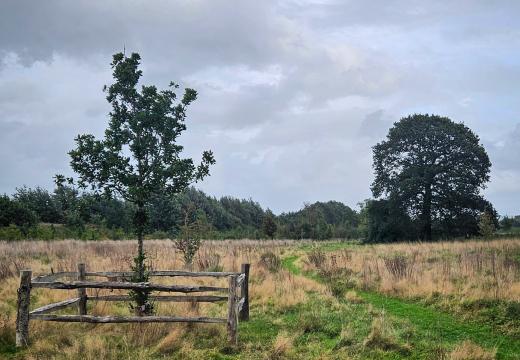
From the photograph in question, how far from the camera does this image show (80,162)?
32.7 ft

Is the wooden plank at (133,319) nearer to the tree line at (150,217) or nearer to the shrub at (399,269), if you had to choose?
the tree line at (150,217)

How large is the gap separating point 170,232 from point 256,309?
3451 mm

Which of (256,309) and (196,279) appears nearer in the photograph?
(256,309)

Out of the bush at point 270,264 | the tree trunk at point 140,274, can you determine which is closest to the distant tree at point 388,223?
the bush at point 270,264

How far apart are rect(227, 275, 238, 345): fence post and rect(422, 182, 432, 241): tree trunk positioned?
37.9m

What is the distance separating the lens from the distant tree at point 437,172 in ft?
140

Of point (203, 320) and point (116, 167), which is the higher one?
point (116, 167)

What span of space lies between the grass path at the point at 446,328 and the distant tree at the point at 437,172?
31.2 m

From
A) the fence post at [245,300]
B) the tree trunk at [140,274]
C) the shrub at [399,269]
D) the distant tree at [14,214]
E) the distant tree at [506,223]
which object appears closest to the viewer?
the tree trunk at [140,274]

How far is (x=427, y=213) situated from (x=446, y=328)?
35629 millimetres

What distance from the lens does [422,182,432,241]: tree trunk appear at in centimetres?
4347

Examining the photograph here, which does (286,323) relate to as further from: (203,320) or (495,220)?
(495,220)

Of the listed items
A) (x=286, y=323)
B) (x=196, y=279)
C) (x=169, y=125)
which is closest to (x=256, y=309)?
(x=286, y=323)

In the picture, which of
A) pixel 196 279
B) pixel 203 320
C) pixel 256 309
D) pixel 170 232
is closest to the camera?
pixel 203 320
